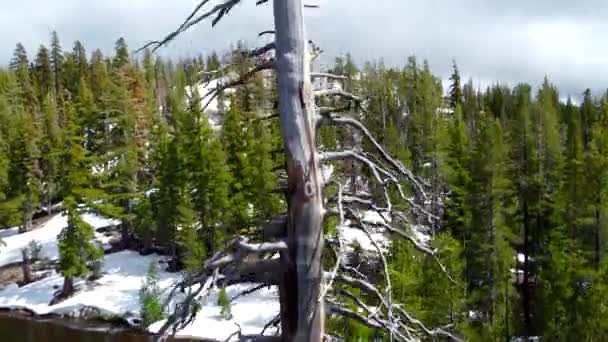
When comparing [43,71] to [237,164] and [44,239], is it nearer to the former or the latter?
[44,239]

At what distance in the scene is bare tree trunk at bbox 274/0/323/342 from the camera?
4.48 m

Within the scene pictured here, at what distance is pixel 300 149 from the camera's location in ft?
14.7

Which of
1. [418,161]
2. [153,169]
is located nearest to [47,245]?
[153,169]

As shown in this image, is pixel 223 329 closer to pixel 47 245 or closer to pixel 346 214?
pixel 47 245

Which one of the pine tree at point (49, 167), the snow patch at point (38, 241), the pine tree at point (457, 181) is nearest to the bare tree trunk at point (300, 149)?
the pine tree at point (457, 181)

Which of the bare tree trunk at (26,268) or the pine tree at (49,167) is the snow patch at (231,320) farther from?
the pine tree at (49,167)

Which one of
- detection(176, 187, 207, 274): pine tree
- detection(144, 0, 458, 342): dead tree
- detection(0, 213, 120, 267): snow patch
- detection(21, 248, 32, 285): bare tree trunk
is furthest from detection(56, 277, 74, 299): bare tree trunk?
detection(144, 0, 458, 342): dead tree

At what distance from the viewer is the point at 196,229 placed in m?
44.8

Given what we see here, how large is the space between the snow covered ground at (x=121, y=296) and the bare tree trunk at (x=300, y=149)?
3107 cm

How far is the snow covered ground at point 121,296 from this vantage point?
122 ft

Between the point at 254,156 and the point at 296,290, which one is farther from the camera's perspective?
the point at 254,156

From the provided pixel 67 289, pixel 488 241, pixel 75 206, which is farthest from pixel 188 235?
pixel 488 241

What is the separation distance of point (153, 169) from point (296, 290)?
5431cm

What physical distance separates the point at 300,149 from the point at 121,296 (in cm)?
4184
